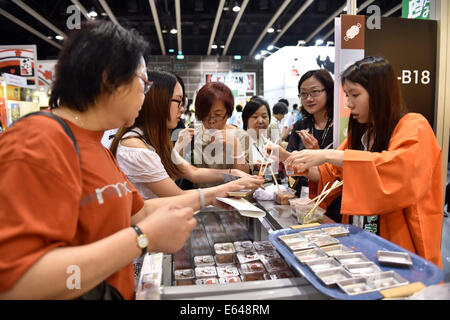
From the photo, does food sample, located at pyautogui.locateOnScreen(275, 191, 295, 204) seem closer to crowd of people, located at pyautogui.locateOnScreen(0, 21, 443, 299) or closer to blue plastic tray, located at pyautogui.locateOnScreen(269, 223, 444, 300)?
crowd of people, located at pyautogui.locateOnScreen(0, 21, 443, 299)

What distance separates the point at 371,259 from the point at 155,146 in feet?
4.33

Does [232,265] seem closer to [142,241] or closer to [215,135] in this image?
[142,241]

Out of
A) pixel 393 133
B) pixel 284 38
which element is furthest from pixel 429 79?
pixel 284 38

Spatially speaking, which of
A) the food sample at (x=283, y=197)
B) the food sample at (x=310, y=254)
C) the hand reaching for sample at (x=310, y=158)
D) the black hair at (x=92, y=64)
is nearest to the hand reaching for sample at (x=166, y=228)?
the black hair at (x=92, y=64)

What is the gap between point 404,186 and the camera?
1.42 meters

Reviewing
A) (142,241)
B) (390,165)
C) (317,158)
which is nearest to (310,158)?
(317,158)

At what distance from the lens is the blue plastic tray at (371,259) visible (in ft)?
3.27

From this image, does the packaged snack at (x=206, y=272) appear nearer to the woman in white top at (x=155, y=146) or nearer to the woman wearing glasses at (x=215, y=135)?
the woman in white top at (x=155, y=146)

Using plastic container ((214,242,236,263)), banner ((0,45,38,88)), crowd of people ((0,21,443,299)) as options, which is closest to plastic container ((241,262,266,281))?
plastic container ((214,242,236,263))

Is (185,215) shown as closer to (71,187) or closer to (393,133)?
(71,187)

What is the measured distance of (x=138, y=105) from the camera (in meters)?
1.03

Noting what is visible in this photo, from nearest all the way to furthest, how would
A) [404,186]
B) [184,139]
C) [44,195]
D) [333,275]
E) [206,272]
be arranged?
[44,195], [333,275], [404,186], [206,272], [184,139]

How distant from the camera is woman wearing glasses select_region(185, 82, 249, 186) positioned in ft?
9.50
